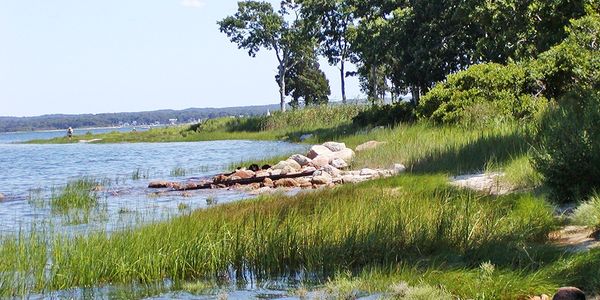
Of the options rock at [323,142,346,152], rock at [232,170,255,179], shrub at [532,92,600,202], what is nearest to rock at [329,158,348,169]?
rock at [232,170,255,179]

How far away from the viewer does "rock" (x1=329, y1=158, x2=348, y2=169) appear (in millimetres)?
22969

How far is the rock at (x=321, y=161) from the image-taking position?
23.8 metres

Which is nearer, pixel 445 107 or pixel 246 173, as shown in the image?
pixel 246 173

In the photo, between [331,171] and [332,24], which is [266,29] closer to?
[332,24]

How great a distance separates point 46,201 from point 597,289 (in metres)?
15.5

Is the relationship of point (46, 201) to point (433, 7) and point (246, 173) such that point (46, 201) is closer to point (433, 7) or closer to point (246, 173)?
point (246, 173)

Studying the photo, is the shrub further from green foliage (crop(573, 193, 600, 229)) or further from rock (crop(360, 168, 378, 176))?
rock (crop(360, 168, 378, 176))

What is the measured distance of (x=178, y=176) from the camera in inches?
1051

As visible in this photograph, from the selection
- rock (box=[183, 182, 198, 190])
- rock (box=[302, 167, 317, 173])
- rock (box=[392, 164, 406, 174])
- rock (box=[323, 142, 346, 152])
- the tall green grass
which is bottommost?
rock (box=[183, 182, 198, 190])

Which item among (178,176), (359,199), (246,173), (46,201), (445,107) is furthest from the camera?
(178,176)

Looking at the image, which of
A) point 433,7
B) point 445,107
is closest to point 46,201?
point 445,107

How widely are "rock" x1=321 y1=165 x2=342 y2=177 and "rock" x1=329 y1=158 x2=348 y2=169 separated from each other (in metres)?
1.03

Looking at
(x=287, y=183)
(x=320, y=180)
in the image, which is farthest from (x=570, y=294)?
(x=287, y=183)

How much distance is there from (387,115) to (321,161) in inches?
485
